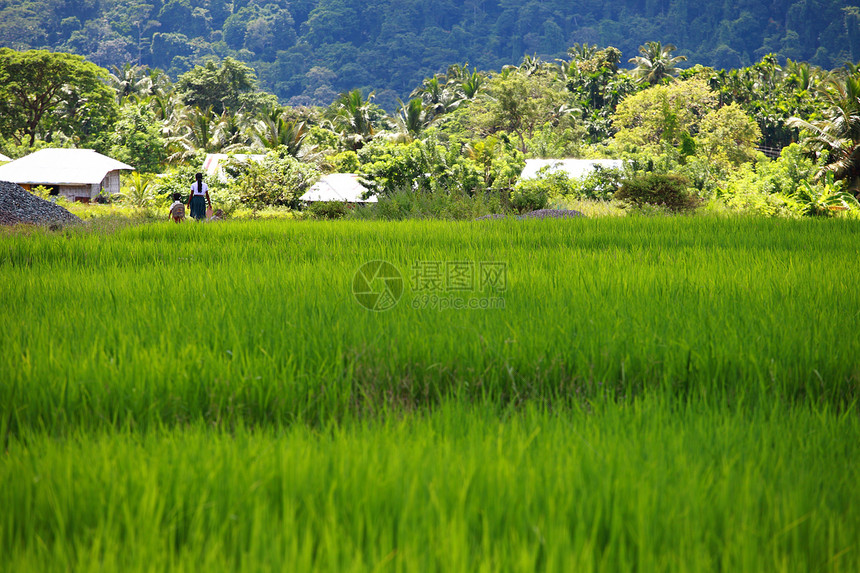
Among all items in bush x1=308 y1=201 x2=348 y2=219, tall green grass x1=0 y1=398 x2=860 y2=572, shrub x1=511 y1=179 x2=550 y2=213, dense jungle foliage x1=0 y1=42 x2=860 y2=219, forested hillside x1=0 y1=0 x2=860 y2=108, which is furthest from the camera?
forested hillside x1=0 y1=0 x2=860 y2=108

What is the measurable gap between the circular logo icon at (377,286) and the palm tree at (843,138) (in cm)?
1837

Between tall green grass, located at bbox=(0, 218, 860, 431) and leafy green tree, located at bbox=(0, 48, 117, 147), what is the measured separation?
37135 millimetres

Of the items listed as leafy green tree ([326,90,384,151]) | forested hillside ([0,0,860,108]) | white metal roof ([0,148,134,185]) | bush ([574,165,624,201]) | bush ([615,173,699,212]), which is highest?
forested hillside ([0,0,860,108])

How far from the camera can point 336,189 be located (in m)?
24.9

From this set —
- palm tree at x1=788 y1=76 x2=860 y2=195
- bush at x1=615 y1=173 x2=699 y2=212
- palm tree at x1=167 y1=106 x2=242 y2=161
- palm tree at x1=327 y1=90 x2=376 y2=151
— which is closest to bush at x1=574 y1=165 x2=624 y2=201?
bush at x1=615 y1=173 x2=699 y2=212

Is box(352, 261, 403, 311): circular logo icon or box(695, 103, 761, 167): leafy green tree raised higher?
box(695, 103, 761, 167): leafy green tree

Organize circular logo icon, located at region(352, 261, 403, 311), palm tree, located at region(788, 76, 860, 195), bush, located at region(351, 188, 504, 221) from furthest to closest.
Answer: palm tree, located at region(788, 76, 860, 195) < bush, located at region(351, 188, 504, 221) < circular logo icon, located at region(352, 261, 403, 311)

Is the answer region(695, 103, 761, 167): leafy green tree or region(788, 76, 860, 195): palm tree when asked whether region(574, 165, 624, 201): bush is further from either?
region(695, 103, 761, 167): leafy green tree

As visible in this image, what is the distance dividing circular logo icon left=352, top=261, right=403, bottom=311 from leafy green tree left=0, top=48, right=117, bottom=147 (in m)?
38.2

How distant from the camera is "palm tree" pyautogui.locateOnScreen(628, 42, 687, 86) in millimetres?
49000

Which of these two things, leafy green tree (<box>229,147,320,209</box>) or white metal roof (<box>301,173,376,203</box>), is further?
white metal roof (<box>301,173,376,203</box>)

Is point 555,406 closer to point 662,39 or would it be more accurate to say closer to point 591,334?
point 591,334

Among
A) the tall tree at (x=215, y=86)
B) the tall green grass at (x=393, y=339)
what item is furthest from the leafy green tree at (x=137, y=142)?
the tall green grass at (x=393, y=339)

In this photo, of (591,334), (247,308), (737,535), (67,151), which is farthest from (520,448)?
(67,151)
